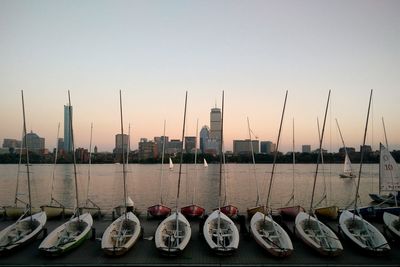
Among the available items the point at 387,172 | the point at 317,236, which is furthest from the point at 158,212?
the point at 387,172

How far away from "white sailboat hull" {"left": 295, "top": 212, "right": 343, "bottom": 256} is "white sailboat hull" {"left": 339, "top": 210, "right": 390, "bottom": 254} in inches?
32.2

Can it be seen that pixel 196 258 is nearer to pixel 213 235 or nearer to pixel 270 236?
pixel 213 235

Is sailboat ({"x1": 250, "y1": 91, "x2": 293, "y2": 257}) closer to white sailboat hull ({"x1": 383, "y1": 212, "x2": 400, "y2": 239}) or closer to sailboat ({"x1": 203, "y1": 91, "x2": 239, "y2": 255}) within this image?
sailboat ({"x1": 203, "y1": 91, "x2": 239, "y2": 255})

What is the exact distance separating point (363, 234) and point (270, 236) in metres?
4.10

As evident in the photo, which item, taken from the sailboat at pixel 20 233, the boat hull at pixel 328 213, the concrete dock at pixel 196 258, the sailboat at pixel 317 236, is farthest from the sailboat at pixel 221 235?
the boat hull at pixel 328 213

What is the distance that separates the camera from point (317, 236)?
15.2 meters

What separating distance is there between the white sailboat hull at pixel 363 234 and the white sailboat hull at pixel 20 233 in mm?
13759

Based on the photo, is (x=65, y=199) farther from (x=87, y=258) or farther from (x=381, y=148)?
(x=381, y=148)

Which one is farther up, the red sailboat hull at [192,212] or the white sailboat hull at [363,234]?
the white sailboat hull at [363,234]

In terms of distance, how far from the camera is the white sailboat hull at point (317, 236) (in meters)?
13.9

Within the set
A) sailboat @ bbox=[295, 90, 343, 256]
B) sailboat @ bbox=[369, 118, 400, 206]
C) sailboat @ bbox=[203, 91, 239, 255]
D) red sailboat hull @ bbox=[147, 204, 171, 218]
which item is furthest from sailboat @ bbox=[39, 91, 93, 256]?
sailboat @ bbox=[369, 118, 400, 206]

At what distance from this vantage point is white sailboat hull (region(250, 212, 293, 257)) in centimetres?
1388

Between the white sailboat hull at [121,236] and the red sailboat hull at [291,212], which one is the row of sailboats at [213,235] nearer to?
the white sailboat hull at [121,236]

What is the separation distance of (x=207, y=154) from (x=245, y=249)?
16035 cm
